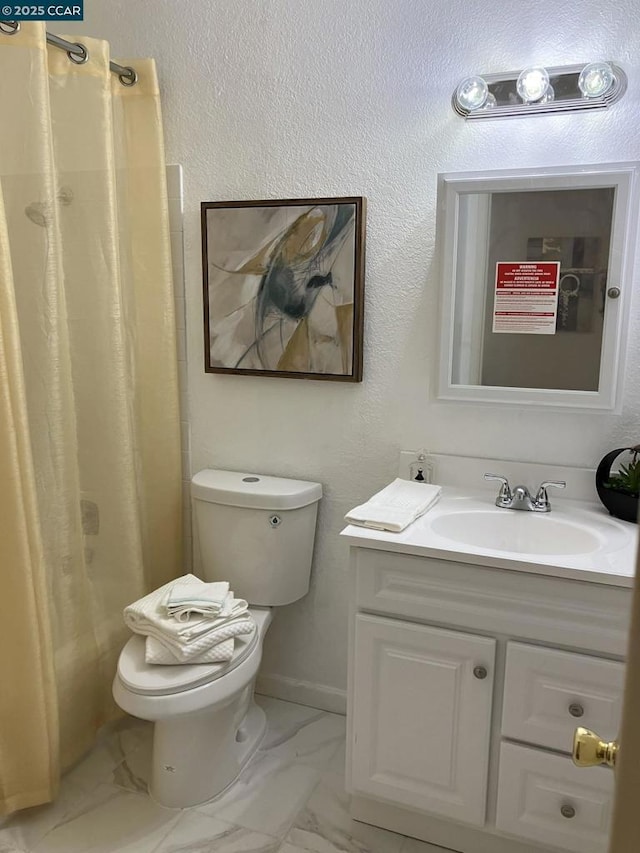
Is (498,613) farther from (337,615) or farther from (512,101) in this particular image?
(512,101)

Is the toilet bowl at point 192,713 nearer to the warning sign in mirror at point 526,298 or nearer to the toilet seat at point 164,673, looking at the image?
the toilet seat at point 164,673

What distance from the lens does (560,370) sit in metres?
1.80

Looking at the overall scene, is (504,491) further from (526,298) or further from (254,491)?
(254,491)

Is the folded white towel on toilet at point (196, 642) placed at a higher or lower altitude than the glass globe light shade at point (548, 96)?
lower

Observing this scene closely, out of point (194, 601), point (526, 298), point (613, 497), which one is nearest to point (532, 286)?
point (526, 298)

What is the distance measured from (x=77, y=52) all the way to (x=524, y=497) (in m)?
1.68

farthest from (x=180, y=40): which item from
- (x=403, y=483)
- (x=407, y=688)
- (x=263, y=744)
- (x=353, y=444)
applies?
(x=263, y=744)

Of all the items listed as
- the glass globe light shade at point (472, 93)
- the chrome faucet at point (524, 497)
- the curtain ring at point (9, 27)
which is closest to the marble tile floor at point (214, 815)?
the chrome faucet at point (524, 497)

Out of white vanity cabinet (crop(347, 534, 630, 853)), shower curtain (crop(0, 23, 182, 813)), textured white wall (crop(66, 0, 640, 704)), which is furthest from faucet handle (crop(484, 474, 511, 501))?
shower curtain (crop(0, 23, 182, 813))

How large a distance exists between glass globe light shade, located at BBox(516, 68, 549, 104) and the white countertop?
3.35 feet

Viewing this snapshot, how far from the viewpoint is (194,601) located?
5.96ft

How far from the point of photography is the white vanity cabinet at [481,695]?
147 centimetres

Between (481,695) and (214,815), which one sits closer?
(481,695)

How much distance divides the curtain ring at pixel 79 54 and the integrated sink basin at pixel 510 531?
1.54 meters
